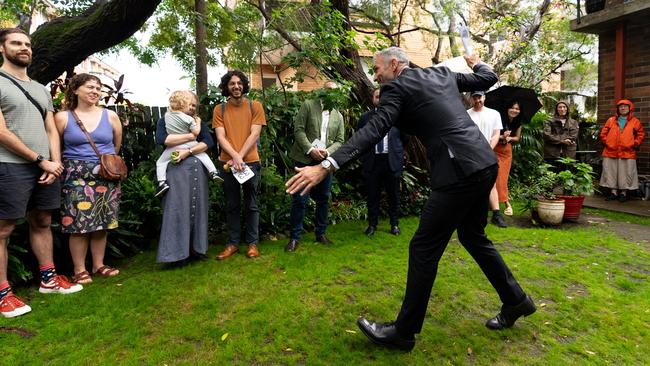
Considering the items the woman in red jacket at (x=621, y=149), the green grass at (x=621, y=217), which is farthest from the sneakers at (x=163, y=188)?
the woman in red jacket at (x=621, y=149)

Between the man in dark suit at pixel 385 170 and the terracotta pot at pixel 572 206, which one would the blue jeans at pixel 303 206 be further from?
the terracotta pot at pixel 572 206

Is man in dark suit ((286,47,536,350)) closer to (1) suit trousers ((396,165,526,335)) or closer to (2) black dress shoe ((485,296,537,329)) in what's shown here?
(1) suit trousers ((396,165,526,335))

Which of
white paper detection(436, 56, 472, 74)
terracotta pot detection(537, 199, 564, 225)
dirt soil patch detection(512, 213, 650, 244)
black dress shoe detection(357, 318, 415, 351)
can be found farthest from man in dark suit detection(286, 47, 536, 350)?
dirt soil patch detection(512, 213, 650, 244)

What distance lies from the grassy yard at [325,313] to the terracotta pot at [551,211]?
4.02 ft

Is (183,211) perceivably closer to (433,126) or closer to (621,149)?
(433,126)

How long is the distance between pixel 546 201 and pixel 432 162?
4341mm

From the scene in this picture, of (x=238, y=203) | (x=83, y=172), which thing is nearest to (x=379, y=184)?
(x=238, y=203)

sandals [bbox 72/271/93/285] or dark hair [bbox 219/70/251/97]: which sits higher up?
dark hair [bbox 219/70/251/97]

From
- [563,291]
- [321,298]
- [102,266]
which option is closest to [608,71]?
[563,291]

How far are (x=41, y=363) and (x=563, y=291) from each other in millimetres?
4090

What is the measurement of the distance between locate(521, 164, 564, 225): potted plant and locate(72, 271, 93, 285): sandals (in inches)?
232

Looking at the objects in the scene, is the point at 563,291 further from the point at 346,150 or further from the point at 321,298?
the point at 346,150

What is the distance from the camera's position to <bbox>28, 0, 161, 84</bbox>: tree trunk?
14.4 feet

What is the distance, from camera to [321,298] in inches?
140
